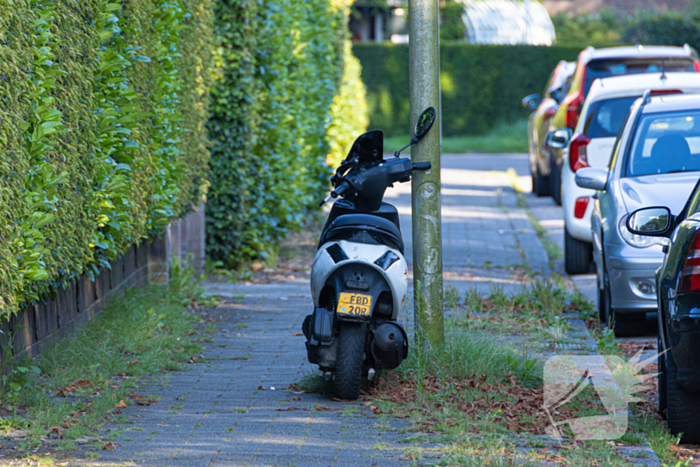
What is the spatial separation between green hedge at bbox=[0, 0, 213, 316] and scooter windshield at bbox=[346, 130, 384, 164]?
1440 mm

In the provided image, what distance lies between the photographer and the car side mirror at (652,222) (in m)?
4.99

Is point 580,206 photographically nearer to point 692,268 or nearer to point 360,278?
point 360,278

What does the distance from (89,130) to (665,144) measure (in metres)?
4.49

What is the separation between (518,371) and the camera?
5.39 metres

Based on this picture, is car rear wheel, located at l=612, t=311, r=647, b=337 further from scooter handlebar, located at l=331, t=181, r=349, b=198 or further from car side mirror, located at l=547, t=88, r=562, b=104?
car side mirror, located at l=547, t=88, r=562, b=104

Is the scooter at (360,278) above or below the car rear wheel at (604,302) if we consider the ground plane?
above

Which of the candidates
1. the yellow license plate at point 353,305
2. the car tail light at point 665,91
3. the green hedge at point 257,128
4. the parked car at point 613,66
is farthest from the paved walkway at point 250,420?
the parked car at point 613,66

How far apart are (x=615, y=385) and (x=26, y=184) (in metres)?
3.31

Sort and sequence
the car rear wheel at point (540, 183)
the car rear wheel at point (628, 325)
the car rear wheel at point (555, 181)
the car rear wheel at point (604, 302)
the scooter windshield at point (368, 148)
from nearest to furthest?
the scooter windshield at point (368, 148)
the car rear wheel at point (628, 325)
the car rear wheel at point (604, 302)
the car rear wheel at point (555, 181)
the car rear wheel at point (540, 183)

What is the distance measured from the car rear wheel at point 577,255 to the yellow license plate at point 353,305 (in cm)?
510

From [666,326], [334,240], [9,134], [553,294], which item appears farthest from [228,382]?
[553,294]

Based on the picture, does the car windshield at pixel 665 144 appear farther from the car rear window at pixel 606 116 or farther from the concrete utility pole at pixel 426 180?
the car rear window at pixel 606 116

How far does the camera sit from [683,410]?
4203mm

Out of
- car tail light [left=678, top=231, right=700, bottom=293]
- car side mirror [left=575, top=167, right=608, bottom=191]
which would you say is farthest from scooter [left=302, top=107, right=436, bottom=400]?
car side mirror [left=575, top=167, right=608, bottom=191]
